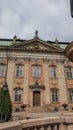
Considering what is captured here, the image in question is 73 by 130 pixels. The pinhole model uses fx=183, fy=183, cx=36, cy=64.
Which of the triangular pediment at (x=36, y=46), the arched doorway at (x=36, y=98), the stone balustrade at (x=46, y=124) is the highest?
the triangular pediment at (x=36, y=46)

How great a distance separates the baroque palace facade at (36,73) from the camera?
2889 cm

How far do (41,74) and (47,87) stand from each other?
243 centimetres

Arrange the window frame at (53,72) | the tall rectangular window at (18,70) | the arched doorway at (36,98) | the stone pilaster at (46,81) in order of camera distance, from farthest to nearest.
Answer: the window frame at (53,72)
the tall rectangular window at (18,70)
the arched doorway at (36,98)
the stone pilaster at (46,81)

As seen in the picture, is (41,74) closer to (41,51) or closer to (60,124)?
(41,51)

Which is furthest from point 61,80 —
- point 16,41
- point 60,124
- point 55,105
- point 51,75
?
point 60,124

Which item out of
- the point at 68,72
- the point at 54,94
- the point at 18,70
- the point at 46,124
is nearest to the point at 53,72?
the point at 68,72

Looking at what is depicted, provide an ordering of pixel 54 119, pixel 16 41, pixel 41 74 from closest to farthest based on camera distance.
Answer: pixel 54 119, pixel 41 74, pixel 16 41

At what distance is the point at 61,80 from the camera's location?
30.5 meters

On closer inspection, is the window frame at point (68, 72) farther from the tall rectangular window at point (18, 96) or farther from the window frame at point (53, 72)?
the tall rectangular window at point (18, 96)

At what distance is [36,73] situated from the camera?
99.9 feet

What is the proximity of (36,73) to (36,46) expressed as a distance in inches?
201

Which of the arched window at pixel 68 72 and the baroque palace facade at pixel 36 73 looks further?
the arched window at pixel 68 72

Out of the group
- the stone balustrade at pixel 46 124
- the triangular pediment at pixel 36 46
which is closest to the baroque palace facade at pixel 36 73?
the triangular pediment at pixel 36 46

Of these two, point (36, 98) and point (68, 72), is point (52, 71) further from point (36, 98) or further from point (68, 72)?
point (36, 98)
